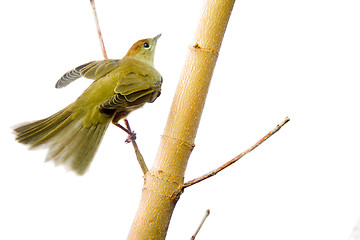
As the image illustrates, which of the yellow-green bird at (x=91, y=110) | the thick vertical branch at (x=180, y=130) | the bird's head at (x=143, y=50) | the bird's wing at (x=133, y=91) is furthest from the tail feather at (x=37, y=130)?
the bird's head at (x=143, y=50)

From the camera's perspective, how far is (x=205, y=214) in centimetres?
82

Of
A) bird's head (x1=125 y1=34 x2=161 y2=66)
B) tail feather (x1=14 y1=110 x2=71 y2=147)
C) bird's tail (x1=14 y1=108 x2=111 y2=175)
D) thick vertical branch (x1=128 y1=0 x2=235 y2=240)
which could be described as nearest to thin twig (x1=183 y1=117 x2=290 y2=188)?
thick vertical branch (x1=128 y1=0 x2=235 y2=240)

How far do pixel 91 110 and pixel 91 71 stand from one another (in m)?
0.15

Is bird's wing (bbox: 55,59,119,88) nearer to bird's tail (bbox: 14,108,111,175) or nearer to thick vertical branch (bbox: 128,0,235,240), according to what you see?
bird's tail (bbox: 14,108,111,175)

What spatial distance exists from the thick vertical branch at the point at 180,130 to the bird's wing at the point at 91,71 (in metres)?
0.33

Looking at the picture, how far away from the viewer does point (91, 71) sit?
114 cm

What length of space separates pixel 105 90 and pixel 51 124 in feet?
0.62

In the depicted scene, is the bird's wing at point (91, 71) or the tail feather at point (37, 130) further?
the bird's wing at point (91, 71)

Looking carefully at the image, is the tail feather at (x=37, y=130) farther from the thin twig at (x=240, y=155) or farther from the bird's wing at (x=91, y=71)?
the thin twig at (x=240, y=155)

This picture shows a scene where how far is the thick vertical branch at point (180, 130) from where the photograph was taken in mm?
798

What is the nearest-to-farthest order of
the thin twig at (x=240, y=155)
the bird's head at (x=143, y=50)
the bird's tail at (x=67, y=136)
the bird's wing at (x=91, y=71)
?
the thin twig at (x=240, y=155) → the bird's tail at (x=67, y=136) → the bird's wing at (x=91, y=71) → the bird's head at (x=143, y=50)

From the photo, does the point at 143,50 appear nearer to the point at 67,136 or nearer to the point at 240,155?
the point at 67,136

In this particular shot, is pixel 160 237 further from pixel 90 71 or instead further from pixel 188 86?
pixel 90 71

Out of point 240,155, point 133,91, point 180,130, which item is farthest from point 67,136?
point 240,155
